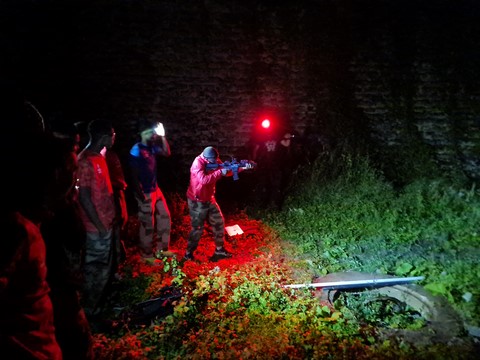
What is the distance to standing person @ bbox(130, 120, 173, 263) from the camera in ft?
15.9

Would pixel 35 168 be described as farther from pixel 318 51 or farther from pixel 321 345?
pixel 318 51

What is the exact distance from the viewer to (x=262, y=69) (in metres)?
8.18

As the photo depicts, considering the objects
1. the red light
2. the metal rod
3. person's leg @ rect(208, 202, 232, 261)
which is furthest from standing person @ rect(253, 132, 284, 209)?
the metal rod

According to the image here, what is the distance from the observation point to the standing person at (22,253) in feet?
5.58

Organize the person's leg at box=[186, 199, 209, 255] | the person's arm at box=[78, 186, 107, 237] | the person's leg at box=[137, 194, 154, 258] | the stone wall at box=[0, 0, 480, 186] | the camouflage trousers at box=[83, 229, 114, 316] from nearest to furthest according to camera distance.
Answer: the person's arm at box=[78, 186, 107, 237] < the camouflage trousers at box=[83, 229, 114, 316] < the person's leg at box=[137, 194, 154, 258] < the person's leg at box=[186, 199, 209, 255] < the stone wall at box=[0, 0, 480, 186]

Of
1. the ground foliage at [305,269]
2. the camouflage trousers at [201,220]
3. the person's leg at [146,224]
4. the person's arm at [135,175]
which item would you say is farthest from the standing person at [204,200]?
the person's arm at [135,175]

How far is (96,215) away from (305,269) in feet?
10.7

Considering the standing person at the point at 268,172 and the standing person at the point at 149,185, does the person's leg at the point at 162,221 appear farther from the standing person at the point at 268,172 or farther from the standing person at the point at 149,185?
the standing person at the point at 268,172

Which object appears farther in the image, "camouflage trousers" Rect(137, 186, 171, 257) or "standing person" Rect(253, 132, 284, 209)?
"standing person" Rect(253, 132, 284, 209)

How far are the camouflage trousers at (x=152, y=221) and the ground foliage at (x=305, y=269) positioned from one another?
0.33 m

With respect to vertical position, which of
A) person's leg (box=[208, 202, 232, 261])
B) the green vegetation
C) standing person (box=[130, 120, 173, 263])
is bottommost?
the green vegetation

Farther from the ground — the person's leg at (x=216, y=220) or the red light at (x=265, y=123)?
the red light at (x=265, y=123)

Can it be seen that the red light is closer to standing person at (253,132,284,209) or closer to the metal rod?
standing person at (253,132,284,209)

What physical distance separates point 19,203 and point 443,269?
565 cm
